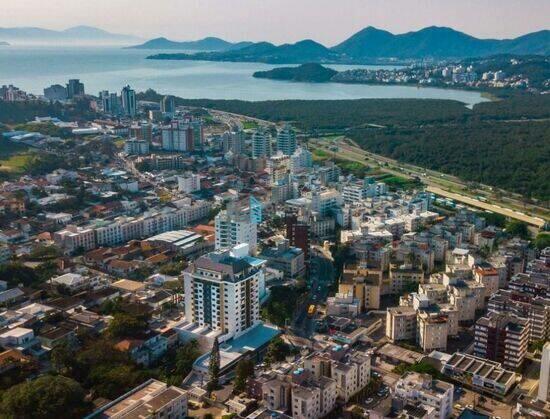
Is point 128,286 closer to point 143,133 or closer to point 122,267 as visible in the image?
point 122,267

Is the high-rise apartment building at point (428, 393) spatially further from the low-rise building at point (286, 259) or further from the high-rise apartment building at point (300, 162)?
the high-rise apartment building at point (300, 162)

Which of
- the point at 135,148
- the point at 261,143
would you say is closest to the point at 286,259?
the point at 261,143

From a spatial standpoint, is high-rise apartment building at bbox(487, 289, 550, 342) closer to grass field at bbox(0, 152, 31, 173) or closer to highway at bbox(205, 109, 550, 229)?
highway at bbox(205, 109, 550, 229)

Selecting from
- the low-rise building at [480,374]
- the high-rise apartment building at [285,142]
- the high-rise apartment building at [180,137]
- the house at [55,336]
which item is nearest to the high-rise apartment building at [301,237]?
the low-rise building at [480,374]

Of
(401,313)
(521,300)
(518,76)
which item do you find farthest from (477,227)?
(518,76)

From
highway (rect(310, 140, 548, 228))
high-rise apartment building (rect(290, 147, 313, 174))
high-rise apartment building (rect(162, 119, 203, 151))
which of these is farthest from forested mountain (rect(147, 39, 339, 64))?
high-rise apartment building (rect(290, 147, 313, 174))
